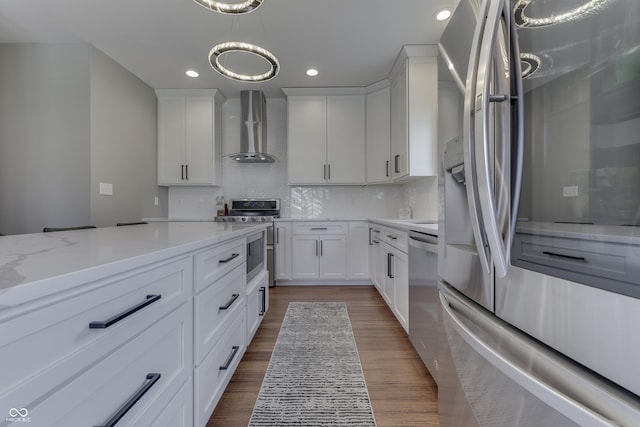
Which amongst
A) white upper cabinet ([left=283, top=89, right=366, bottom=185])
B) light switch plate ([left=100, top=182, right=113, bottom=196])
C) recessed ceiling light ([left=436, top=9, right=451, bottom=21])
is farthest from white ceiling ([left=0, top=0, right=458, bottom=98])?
light switch plate ([left=100, top=182, right=113, bottom=196])

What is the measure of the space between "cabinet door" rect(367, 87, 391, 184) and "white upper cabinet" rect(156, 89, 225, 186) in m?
2.22

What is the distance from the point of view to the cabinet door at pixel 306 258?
Answer: 360 cm

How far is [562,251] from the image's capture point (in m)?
0.53

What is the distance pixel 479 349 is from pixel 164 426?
933mm

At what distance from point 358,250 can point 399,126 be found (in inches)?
64.1

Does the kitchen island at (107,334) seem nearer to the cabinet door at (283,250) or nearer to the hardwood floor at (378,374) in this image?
the hardwood floor at (378,374)

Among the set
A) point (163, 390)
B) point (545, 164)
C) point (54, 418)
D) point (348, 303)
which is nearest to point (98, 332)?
point (54, 418)

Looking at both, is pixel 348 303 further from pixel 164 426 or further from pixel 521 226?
pixel 521 226

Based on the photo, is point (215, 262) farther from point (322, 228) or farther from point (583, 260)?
point (322, 228)

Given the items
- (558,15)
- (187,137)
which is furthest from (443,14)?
(187,137)

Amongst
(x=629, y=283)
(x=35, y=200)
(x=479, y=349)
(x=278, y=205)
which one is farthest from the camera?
(x=278, y=205)

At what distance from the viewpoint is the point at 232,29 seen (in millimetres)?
2596

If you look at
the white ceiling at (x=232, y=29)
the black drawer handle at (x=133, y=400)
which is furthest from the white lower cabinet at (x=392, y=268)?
the white ceiling at (x=232, y=29)

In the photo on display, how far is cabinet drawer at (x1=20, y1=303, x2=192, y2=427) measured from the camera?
496 mm
